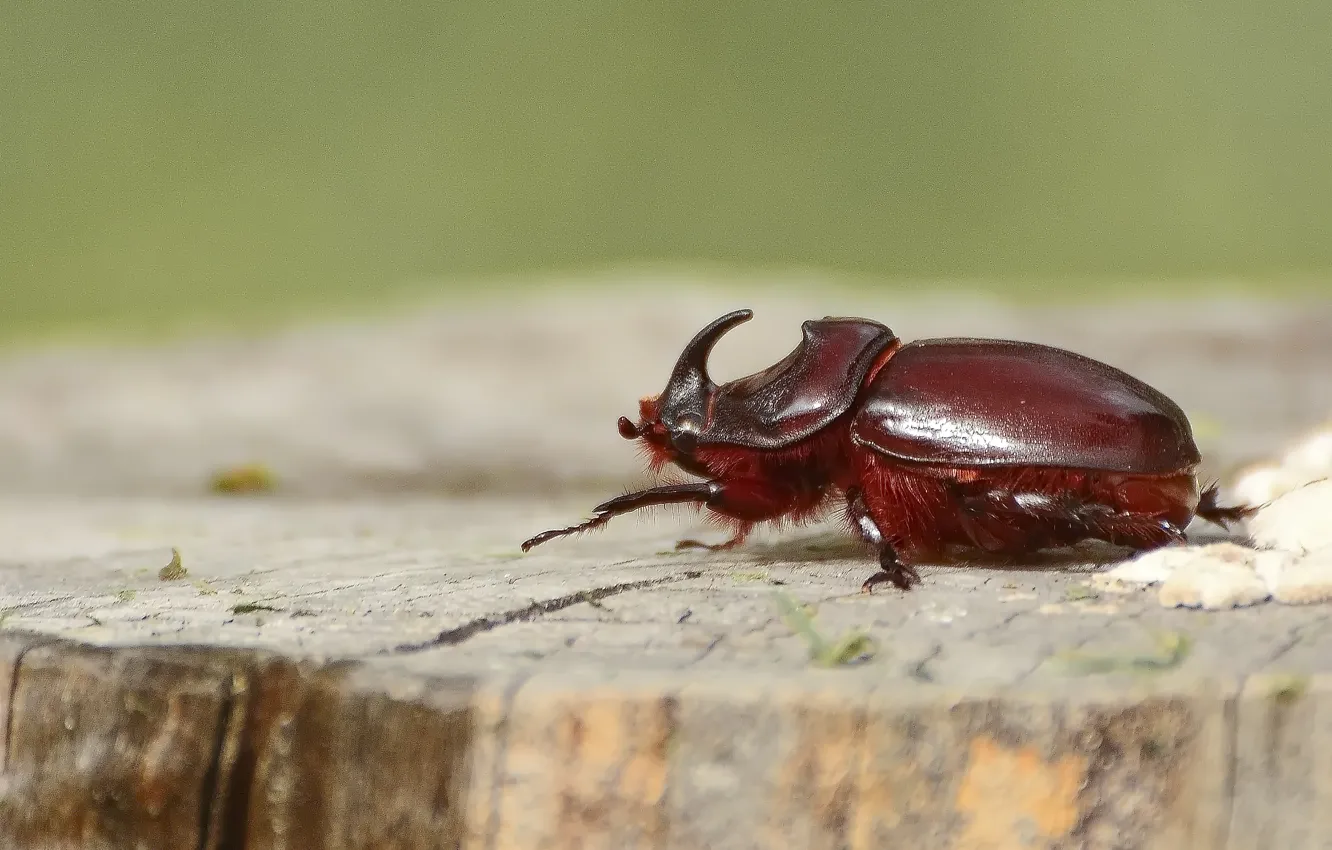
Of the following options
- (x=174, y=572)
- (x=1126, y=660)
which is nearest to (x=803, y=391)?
(x=1126, y=660)

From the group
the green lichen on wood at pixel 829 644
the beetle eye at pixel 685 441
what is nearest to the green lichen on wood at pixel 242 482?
the beetle eye at pixel 685 441

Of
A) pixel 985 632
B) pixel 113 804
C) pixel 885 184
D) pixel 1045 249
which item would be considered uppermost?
pixel 885 184

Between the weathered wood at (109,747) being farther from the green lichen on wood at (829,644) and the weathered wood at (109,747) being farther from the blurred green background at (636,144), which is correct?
the blurred green background at (636,144)

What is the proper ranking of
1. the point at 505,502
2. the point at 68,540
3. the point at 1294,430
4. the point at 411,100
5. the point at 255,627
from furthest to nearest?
the point at 411,100 → the point at 1294,430 → the point at 505,502 → the point at 68,540 → the point at 255,627

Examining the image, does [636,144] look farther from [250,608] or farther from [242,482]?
[250,608]

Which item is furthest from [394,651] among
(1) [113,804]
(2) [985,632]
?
(2) [985,632]

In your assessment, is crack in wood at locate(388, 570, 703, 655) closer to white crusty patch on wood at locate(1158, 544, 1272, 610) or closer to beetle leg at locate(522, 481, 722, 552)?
beetle leg at locate(522, 481, 722, 552)

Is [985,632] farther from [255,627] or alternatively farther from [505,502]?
[505,502]
